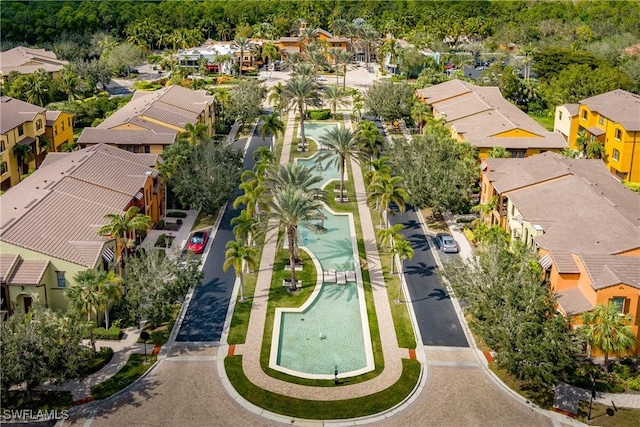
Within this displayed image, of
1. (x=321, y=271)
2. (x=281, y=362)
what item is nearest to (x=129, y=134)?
(x=321, y=271)

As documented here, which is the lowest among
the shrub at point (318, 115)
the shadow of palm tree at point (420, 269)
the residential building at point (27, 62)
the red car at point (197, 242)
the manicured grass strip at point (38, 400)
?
the manicured grass strip at point (38, 400)

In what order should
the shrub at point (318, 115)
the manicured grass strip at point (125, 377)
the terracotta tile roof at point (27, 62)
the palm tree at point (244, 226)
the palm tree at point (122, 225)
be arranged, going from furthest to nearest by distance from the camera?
the terracotta tile roof at point (27, 62), the shrub at point (318, 115), the palm tree at point (244, 226), the palm tree at point (122, 225), the manicured grass strip at point (125, 377)

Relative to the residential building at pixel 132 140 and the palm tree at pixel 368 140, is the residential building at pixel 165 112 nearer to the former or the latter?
the residential building at pixel 132 140

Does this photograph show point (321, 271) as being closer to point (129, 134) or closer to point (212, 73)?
point (129, 134)

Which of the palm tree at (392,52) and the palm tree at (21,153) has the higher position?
the palm tree at (392,52)

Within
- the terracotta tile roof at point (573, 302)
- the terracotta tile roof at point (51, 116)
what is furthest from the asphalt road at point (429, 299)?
the terracotta tile roof at point (51, 116)

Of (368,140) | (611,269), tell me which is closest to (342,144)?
(368,140)
